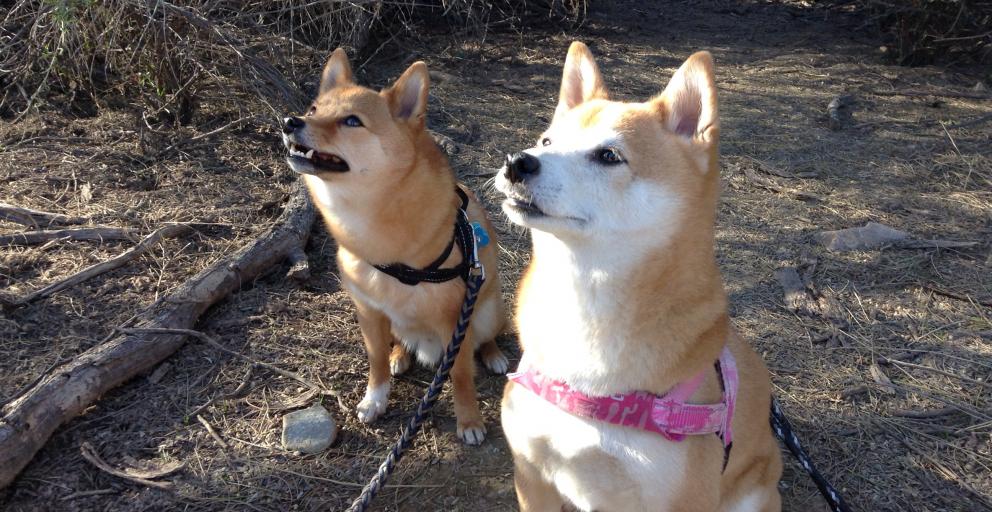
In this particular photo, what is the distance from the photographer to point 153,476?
9.27 feet

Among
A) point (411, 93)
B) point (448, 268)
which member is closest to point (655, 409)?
point (448, 268)

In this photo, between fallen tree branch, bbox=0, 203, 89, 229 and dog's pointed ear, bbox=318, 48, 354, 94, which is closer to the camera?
dog's pointed ear, bbox=318, 48, 354, 94

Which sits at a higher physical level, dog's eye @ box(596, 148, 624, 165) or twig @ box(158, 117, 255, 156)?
dog's eye @ box(596, 148, 624, 165)

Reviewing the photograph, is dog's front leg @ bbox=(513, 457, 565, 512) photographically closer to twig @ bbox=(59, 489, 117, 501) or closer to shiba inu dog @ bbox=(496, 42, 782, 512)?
shiba inu dog @ bbox=(496, 42, 782, 512)

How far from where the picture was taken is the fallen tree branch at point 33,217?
405 centimetres

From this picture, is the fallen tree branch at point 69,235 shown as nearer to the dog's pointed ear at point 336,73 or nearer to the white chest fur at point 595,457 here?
the dog's pointed ear at point 336,73

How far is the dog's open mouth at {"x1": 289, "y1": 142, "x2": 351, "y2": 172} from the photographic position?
290 centimetres

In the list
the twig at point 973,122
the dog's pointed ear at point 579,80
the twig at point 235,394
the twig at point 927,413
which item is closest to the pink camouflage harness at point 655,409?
the dog's pointed ear at point 579,80

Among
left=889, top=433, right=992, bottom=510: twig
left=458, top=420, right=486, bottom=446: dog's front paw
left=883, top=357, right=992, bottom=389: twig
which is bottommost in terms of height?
left=889, top=433, right=992, bottom=510: twig

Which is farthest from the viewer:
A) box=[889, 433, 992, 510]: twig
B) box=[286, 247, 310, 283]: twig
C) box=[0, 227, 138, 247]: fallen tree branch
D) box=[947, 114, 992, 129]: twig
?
box=[947, 114, 992, 129]: twig

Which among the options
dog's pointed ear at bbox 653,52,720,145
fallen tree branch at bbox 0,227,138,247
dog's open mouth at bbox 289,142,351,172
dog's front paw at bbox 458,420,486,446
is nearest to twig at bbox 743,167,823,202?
dog's front paw at bbox 458,420,486,446

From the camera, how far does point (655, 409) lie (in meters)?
1.97

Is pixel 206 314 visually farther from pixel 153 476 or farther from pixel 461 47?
pixel 461 47

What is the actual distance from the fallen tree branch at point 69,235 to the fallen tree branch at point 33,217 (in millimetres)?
128
